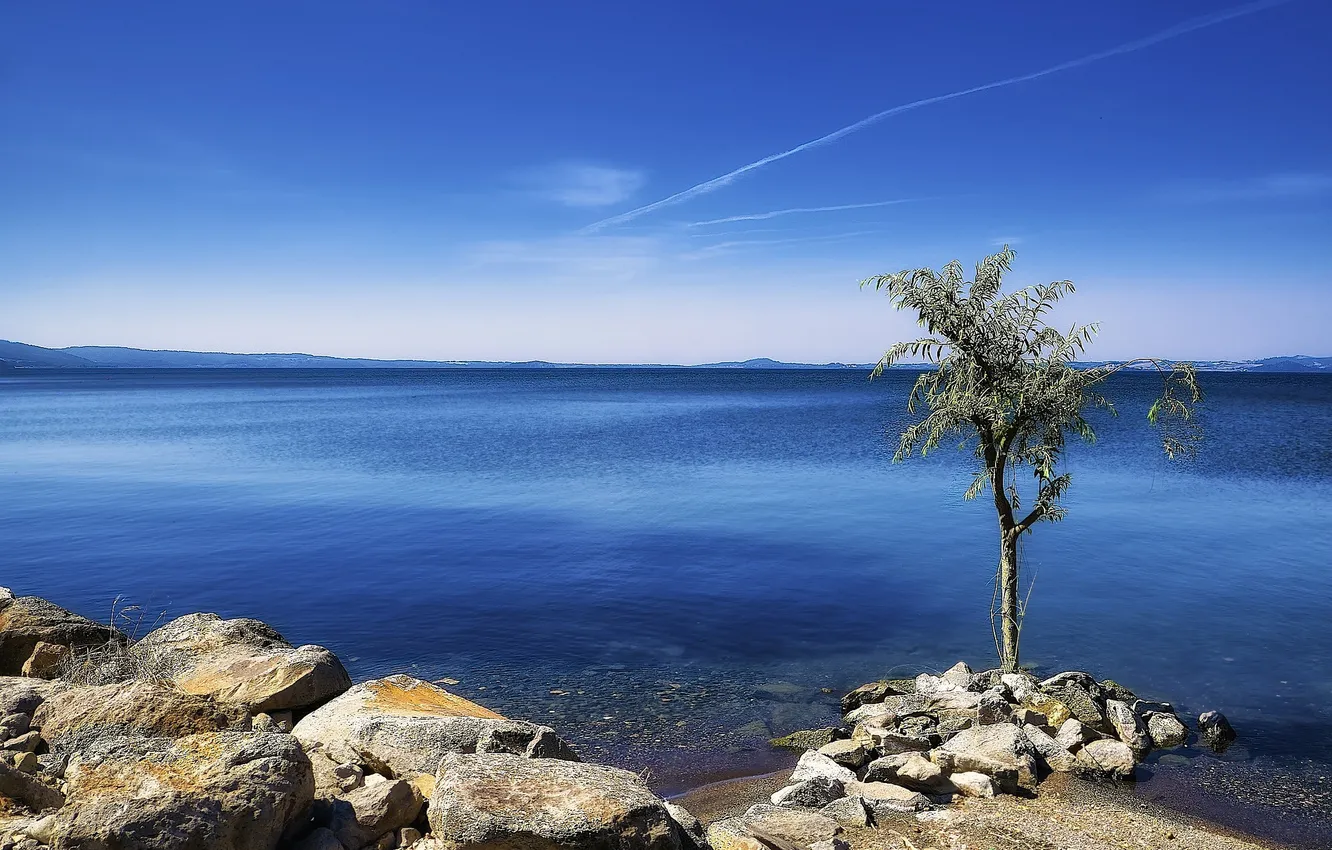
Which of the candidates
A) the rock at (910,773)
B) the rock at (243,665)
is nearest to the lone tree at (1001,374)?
the rock at (910,773)

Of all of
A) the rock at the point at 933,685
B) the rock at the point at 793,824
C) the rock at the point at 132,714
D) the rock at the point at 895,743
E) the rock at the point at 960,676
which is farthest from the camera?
the rock at the point at 960,676

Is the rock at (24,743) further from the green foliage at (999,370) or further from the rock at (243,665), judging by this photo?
the green foliage at (999,370)

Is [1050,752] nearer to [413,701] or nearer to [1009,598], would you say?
[1009,598]

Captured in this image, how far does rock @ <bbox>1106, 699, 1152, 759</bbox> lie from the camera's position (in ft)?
44.7

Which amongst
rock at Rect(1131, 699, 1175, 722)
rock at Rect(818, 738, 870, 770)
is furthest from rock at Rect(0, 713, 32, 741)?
rock at Rect(1131, 699, 1175, 722)

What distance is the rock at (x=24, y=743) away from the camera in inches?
304

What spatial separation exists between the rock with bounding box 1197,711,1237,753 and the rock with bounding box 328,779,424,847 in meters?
12.6

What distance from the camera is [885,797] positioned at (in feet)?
37.1

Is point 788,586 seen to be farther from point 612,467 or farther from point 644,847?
point 612,467

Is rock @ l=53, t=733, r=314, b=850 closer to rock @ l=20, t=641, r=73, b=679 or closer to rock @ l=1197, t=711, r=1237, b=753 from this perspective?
rock @ l=20, t=641, r=73, b=679

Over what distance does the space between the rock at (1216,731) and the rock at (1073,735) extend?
6.50 ft

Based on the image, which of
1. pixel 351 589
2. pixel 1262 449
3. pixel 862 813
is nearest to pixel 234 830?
pixel 862 813

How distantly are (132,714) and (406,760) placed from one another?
247 centimetres

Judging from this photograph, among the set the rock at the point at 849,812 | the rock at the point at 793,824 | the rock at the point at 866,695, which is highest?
the rock at the point at 793,824
